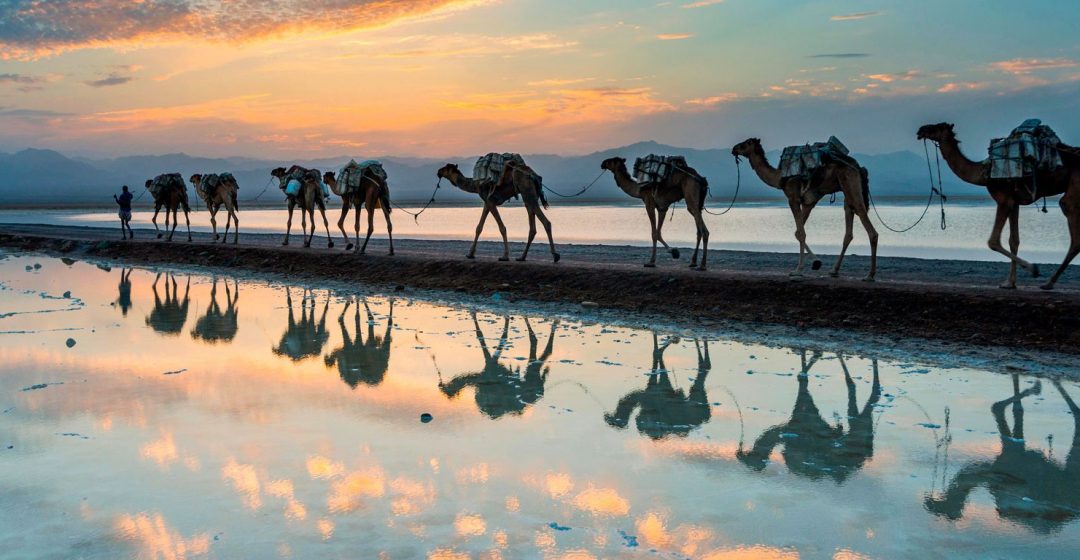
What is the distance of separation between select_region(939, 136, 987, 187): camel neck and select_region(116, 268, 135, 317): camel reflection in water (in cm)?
1412

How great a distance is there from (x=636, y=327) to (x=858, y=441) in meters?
6.43

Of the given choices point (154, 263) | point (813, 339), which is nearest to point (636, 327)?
point (813, 339)

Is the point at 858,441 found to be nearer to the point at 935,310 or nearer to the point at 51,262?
the point at 935,310

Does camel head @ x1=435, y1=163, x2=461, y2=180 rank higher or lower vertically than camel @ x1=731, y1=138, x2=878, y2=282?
higher

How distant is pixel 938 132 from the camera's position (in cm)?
1436

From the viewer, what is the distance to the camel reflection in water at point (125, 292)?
1700 centimetres

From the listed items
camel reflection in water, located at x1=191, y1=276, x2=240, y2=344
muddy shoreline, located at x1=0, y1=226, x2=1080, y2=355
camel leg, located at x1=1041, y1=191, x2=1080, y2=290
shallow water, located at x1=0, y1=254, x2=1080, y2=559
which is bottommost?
shallow water, located at x1=0, y1=254, x2=1080, y2=559

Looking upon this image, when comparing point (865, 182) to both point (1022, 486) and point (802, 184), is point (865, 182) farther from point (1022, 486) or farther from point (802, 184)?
point (1022, 486)

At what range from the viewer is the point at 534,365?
11086 millimetres

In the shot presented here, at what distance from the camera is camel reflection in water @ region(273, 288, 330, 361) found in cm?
1214

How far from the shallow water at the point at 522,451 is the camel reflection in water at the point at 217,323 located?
0.75 m

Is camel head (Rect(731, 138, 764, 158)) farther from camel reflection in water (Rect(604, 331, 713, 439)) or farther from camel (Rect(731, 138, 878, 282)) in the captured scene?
camel reflection in water (Rect(604, 331, 713, 439))

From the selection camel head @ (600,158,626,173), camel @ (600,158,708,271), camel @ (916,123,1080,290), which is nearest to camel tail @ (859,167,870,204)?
camel @ (916,123,1080,290)

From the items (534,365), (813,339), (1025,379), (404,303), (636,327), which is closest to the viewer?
(1025,379)
